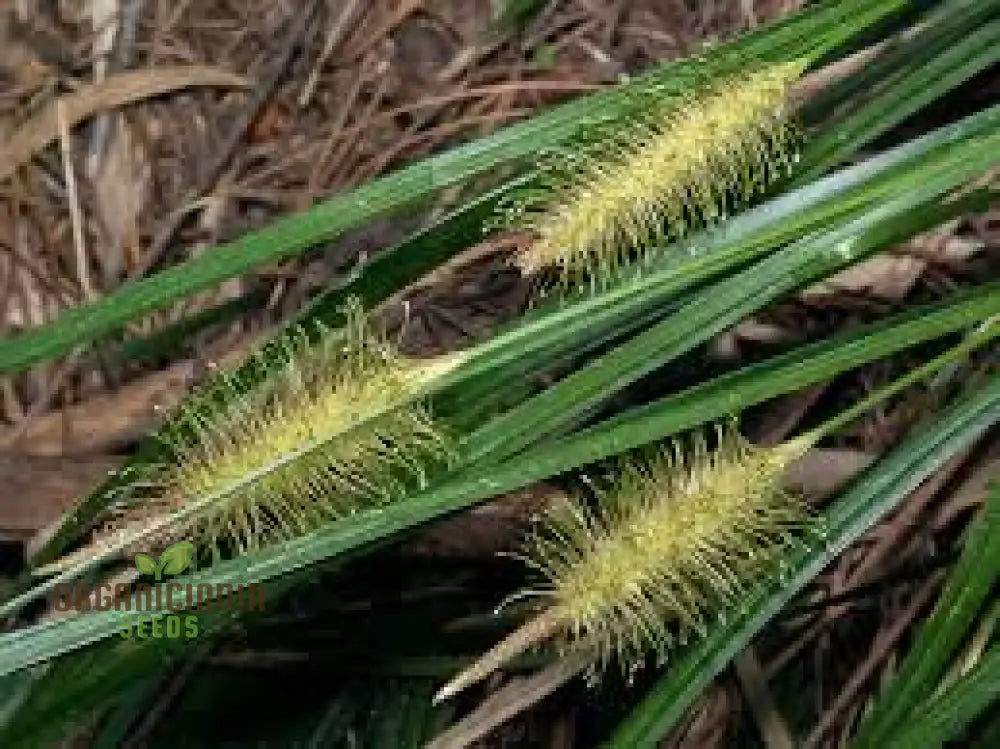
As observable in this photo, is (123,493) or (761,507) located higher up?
(123,493)

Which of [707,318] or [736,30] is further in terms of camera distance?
[736,30]

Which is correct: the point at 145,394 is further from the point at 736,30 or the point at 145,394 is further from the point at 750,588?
the point at 750,588

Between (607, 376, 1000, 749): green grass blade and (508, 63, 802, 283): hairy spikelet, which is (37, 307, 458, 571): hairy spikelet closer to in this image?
(508, 63, 802, 283): hairy spikelet

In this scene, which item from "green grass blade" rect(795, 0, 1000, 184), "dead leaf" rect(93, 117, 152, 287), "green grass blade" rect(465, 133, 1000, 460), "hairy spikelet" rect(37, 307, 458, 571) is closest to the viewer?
"hairy spikelet" rect(37, 307, 458, 571)

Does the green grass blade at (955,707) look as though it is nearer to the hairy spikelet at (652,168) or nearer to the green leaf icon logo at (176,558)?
the hairy spikelet at (652,168)

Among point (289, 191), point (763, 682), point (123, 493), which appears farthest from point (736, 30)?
point (123, 493)

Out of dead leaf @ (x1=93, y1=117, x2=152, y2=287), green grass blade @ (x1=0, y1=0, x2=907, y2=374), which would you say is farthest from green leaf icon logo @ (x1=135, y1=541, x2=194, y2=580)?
dead leaf @ (x1=93, y1=117, x2=152, y2=287)
